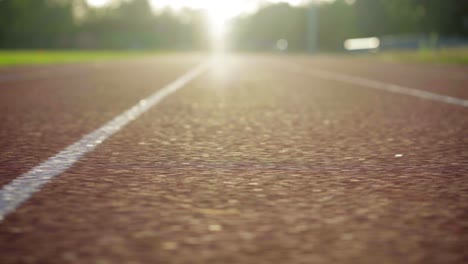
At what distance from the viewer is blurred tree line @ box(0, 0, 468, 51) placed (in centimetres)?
8044

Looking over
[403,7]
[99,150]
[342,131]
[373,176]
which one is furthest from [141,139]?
[403,7]

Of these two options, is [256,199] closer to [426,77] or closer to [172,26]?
[426,77]

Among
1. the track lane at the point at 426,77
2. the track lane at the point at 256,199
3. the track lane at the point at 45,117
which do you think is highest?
the track lane at the point at 256,199

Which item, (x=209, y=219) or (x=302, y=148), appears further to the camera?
(x=302, y=148)

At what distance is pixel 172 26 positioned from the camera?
117 metres

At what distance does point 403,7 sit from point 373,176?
3188cm

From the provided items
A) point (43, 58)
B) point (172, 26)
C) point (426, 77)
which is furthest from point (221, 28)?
point (426, 77)

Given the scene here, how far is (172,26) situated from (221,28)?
77.0ft

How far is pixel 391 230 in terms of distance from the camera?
2.03 meters

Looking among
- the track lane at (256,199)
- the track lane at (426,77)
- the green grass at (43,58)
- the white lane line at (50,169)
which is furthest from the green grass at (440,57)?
the track lane at (256,199)

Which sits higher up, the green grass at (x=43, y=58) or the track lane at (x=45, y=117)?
the track lane at (x=45, y=117)

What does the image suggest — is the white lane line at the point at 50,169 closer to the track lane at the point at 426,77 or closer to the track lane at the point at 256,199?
the track lane at the point at 256,199

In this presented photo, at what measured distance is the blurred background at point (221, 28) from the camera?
212 ft

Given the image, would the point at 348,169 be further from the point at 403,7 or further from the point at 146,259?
the point at 403,7
